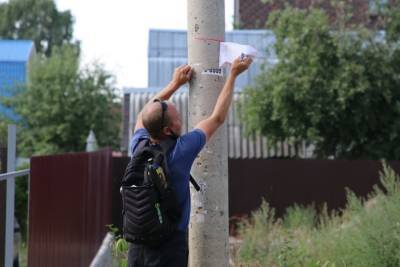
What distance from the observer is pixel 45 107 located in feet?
87.6

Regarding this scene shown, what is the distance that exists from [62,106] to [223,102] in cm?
2349

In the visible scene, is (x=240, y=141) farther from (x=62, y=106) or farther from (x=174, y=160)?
(x=174, y=160)

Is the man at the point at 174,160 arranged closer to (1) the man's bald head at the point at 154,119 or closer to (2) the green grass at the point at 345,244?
(1) the man's bald head at the point at 154,119

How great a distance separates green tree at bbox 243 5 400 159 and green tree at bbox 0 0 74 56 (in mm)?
43124

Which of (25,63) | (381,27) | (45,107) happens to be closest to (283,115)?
(381,27)

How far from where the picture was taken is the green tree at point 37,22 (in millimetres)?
59938

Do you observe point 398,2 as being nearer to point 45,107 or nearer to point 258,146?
point 258,146

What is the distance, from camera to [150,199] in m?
4.05

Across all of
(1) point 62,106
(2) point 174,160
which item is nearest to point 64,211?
(2) point 174,160

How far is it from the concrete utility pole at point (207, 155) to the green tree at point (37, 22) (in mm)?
55453

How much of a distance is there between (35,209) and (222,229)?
1.66 meters

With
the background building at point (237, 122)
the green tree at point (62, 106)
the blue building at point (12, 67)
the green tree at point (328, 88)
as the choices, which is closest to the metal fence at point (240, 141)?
the background building at point (237, 122)

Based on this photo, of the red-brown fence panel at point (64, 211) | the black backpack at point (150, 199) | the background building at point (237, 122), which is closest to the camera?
the black backpack at point (150, 199)

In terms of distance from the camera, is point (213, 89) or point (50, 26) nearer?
point (213, 89)
